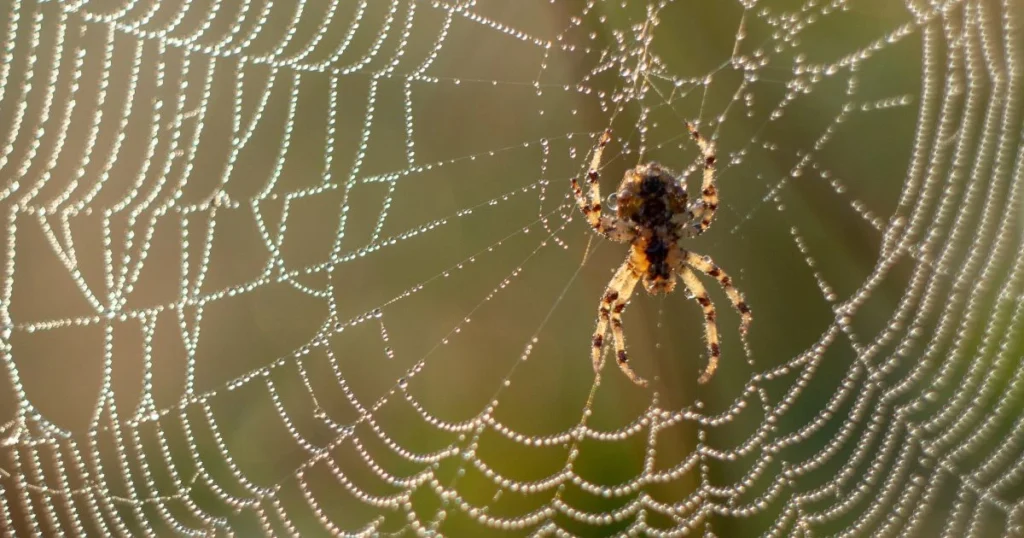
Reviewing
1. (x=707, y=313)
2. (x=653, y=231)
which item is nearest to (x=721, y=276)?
(x=707, y=313)

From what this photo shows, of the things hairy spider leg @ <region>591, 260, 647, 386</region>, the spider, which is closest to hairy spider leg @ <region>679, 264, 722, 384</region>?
the spider

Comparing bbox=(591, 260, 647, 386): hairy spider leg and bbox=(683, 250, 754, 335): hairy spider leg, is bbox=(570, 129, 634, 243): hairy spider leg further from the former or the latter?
bbox=(683, 250, 754, 335): hairy spider leg

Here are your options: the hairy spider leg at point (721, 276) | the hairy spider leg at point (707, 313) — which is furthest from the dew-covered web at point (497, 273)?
the hairy spider leg at point (721, 276)

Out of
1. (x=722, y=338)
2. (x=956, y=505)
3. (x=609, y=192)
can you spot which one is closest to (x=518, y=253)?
(x=609, y=192)

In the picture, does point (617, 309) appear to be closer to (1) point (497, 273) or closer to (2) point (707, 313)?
(2) point (707, 313)

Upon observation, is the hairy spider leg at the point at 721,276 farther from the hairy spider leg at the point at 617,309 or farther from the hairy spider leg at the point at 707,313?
the hairy spider leg at the point at 617,309

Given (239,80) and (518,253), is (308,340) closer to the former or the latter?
(518,253)
